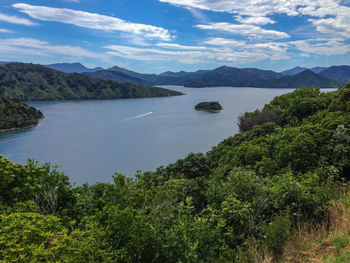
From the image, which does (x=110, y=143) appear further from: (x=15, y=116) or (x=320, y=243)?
(x=320, y=243)

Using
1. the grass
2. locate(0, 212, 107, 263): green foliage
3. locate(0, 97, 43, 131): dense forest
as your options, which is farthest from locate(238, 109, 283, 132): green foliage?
locate(0, 97, 43, 131): dense forest

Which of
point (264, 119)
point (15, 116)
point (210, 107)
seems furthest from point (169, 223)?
point (210, 107)

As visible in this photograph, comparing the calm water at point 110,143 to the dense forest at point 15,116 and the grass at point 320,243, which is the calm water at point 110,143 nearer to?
the dense forest at point 15,116

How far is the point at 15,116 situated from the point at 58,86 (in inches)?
4059

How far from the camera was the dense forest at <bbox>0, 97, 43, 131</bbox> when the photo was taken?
66.1 m

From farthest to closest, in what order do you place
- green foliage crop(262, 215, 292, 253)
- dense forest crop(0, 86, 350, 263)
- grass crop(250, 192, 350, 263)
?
green foliage crop(262, 215, 292, 253) < grass crop(250, 192, 350, 263) < dense forest crop(0, 86, 350, 263)

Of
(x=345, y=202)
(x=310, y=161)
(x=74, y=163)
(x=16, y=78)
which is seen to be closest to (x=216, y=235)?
(x=345, y=202)

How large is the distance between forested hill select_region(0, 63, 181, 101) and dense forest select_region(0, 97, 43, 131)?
71833 millimetres

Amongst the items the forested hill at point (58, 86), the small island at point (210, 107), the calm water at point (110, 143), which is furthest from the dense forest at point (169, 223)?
the forested hill at point (58, 86)

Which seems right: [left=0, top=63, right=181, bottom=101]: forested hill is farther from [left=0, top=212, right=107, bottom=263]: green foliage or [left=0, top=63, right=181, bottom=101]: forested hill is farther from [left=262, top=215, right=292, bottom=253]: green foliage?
[left=0, top=212, right=107, bottom=263]: green foliage

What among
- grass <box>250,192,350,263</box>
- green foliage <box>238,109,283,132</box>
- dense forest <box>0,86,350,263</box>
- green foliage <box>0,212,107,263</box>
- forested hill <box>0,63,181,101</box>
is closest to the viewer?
green foliage <box>0,212,107,263</box>

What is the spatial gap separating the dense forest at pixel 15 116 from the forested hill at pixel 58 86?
71833 millimetres

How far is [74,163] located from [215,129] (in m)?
36.2

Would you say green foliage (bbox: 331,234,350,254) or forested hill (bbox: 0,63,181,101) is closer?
green foliage (bbox: 331,234,350,254)
